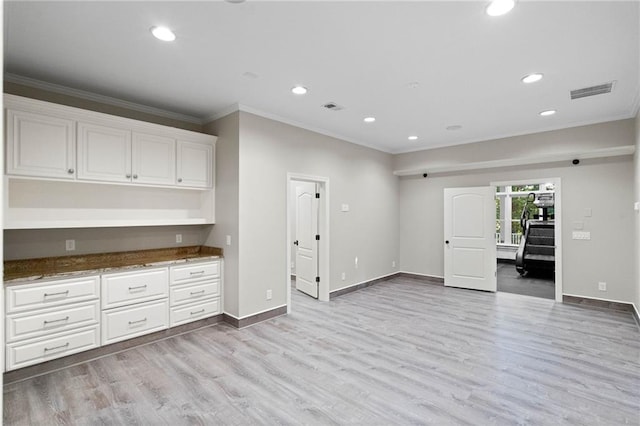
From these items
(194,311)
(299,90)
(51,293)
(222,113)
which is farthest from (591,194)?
(51,293)

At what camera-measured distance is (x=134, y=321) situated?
3695mm

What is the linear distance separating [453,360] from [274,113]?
11.8 feet

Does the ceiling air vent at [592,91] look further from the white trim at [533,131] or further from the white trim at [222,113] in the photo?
the white trim at [222,113]

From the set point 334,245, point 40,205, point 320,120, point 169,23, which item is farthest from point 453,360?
point 40,205

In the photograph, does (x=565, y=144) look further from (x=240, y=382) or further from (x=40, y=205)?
(x=40, y=205)

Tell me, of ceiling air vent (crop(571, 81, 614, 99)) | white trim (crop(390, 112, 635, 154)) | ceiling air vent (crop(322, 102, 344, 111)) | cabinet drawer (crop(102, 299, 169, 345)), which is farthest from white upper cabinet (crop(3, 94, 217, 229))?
ceiling air vent (crop(571, 81, 614, 99))

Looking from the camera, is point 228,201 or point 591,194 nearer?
point 228,201

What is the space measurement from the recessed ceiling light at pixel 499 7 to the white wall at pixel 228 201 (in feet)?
9.54

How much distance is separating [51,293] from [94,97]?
2.17 metres

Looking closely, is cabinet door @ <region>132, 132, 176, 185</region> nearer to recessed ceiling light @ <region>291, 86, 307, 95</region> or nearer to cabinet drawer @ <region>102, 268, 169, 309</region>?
cabinet drawer @ <region>102, 268, 169, 309</region>

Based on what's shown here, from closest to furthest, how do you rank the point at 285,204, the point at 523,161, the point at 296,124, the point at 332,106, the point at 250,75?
the point at 250,75 < the point at 332,106 < the point at 285,204 < the point at 296,124 < the point at 523,161

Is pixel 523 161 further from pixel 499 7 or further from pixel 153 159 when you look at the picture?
pixel 153 159

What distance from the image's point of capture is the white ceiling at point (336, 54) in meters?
2.39

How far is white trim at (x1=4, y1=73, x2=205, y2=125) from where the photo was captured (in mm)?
3421
